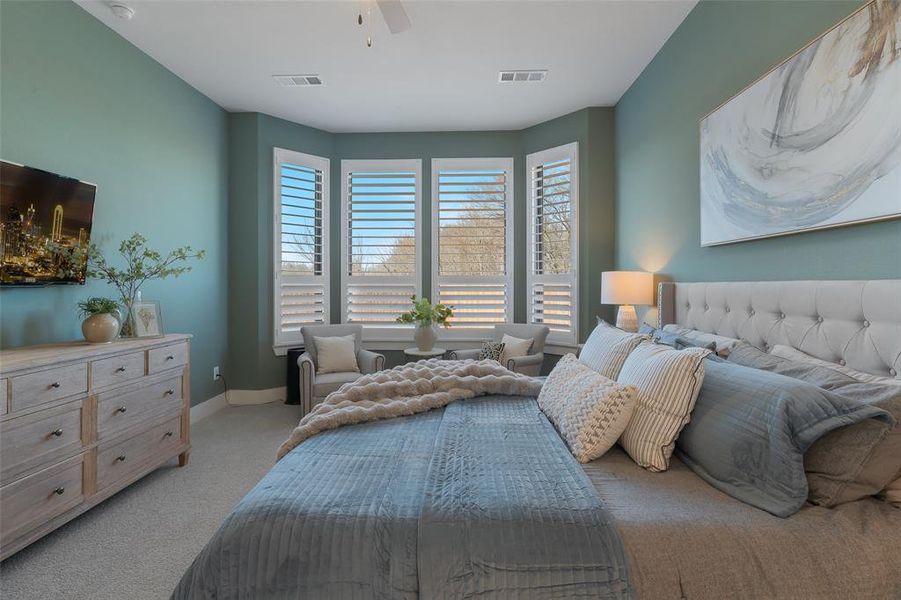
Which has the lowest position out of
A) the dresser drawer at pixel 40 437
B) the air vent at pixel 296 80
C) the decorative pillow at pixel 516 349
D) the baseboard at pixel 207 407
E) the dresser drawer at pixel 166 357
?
the baseboard at pixel 207 407

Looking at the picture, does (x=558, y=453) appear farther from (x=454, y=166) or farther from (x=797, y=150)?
(x=454, y=166)

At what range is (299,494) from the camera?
1295 millimetres

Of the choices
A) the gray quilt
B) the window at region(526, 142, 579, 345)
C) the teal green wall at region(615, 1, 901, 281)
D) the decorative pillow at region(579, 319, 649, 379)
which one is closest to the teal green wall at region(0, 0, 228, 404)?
the gray quilt

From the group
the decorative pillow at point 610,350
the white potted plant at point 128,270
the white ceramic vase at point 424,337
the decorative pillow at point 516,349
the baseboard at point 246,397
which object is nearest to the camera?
the decorative pillow at point 610,350

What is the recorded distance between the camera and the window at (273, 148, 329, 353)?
15.6 ft

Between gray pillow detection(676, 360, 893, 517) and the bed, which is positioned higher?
gray pillow detection(676, 360, 893, 517)

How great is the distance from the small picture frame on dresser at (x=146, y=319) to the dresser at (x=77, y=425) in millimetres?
140

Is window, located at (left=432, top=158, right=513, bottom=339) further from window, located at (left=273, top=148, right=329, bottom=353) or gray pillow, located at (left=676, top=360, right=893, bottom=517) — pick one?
gray pillow, located at (left=676, top=360, right=893, bottom=517)

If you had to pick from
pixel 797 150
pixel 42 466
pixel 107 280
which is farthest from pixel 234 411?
pixel 797 150

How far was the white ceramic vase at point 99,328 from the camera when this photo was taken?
257 cm

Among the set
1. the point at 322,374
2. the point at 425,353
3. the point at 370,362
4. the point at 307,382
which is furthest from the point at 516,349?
the point at 307,382

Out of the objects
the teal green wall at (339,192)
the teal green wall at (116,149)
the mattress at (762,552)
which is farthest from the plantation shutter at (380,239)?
the mattress at (762,552)

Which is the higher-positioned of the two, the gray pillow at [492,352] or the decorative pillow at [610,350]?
the decorative pillow at [610,350]

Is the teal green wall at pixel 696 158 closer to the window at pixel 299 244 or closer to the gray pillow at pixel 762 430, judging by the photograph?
the gray pillow at pixel 762 430
